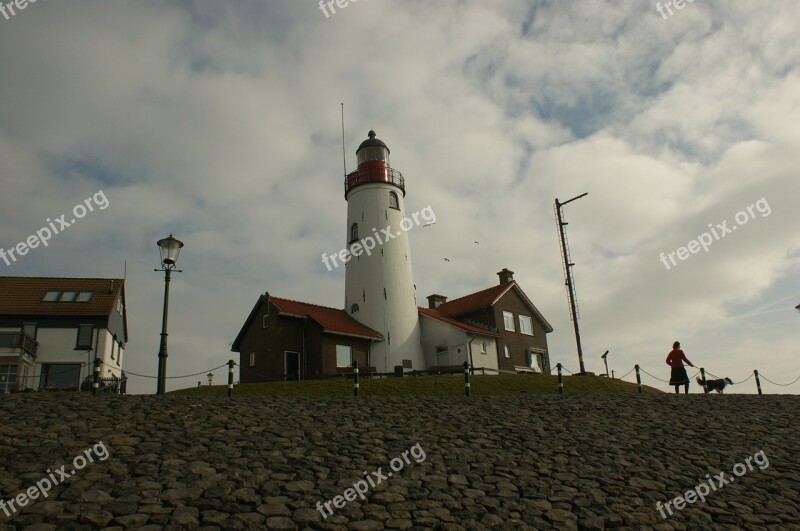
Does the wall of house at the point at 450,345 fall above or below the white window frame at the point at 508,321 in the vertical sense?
below

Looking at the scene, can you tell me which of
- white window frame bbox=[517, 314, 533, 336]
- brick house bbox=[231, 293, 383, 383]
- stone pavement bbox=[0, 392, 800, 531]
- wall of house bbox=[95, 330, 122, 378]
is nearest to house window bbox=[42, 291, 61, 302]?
wall of house bbox=[95, 330, 122, 378]

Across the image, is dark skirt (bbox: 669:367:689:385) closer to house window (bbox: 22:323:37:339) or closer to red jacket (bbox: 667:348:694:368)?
red jacket (bbox: 667:348:694:368)

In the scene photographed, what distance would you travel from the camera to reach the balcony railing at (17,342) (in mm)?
32688

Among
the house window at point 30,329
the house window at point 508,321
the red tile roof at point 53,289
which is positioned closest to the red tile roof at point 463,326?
the house window at point 508,321

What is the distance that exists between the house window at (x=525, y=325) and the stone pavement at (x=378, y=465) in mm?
22722

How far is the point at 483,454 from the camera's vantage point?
13.4 metres

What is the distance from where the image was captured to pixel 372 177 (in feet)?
124

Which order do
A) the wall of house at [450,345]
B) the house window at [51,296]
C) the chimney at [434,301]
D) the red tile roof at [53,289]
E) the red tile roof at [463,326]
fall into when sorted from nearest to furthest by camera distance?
the red tile roof at [53,289]
the wall of house at [450,345]
the red tile roof at [463,326]
the house window at [51,296]
the chimney at [434,301]

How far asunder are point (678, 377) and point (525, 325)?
713 inches

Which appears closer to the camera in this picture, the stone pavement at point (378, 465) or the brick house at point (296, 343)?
the stone pavement at point (378, 465)

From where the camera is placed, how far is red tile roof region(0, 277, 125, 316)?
35.1 metres

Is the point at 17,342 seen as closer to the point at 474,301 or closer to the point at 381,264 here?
the point at 381,264

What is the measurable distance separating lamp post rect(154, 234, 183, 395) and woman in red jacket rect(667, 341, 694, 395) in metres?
18.5

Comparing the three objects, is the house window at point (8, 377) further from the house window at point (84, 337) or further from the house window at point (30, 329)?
the house window at point (84, 337)
